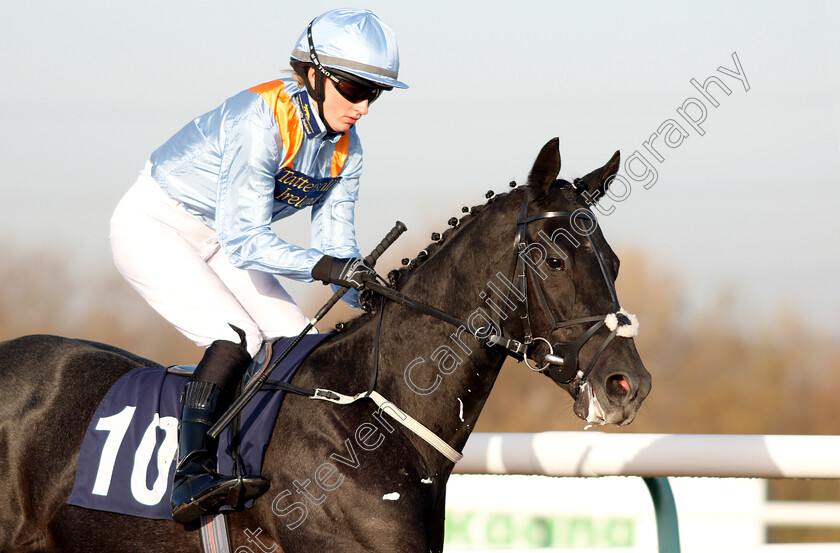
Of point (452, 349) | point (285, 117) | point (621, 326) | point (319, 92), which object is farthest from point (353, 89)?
point (621, 326)

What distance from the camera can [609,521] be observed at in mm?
5305

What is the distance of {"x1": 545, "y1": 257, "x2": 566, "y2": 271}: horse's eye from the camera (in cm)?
342

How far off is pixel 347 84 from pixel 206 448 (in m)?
1.56

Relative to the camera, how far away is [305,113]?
3.97 meters

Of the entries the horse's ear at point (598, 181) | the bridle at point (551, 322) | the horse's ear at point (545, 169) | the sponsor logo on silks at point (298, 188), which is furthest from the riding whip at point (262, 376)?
the horse's ear at point (598, 181)

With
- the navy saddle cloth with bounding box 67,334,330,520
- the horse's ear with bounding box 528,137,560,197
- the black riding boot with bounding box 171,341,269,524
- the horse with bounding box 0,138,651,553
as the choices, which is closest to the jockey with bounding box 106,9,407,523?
the black riding boot with bounding box 171,341,269,524

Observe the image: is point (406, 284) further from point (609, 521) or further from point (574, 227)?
point (609, 521)

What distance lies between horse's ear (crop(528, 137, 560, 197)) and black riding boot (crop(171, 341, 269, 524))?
1.34m

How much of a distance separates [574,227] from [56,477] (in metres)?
2.36

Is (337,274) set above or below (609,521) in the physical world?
above

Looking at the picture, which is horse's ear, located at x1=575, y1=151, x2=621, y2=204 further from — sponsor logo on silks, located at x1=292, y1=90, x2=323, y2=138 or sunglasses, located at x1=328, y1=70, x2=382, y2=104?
sponsor logo on silks, located at x1=292, y1=90, x2=323, y2=138

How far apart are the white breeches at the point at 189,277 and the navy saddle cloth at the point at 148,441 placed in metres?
0.22

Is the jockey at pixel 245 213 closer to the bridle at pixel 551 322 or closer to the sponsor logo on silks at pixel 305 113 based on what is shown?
the sponsor logo on silks at pixel 305 113

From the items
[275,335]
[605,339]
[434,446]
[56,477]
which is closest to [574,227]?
[605,339]
